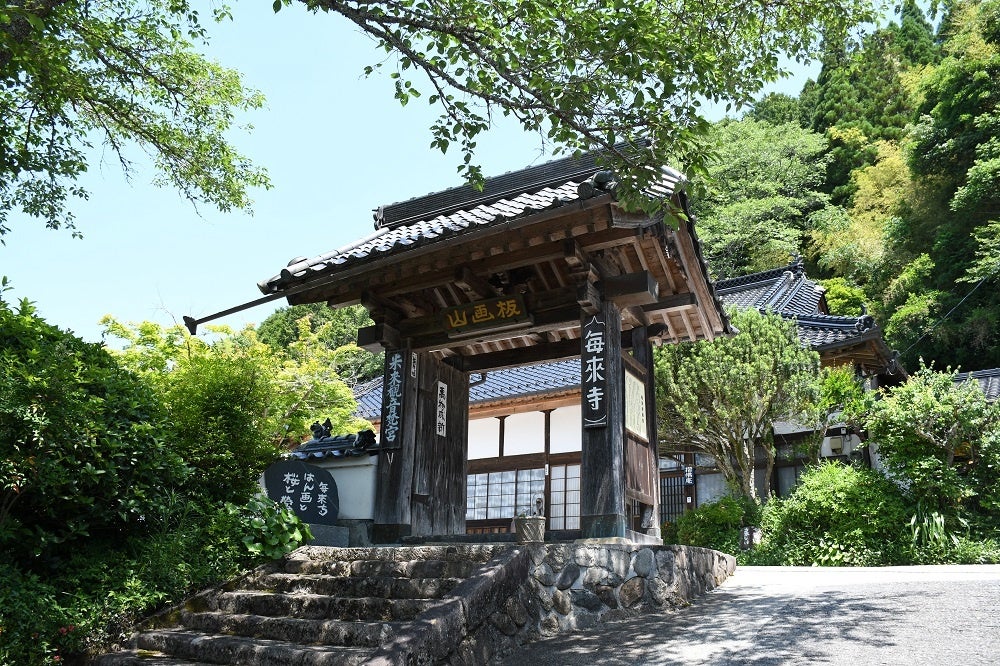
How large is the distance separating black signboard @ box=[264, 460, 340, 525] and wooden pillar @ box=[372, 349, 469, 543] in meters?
0.60

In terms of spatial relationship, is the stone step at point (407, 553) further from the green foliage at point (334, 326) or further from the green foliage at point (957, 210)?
the green foliage at point (334, 326)

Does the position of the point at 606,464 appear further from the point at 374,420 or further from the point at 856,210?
the point at 856,210

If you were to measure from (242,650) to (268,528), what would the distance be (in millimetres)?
2209

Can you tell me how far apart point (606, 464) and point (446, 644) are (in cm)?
312

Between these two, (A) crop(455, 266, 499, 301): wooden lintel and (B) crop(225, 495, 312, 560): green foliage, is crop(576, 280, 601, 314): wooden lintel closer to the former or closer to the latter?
(A) crop(455, 266, 499, 301): wooden lintel

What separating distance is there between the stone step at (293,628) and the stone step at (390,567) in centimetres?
85

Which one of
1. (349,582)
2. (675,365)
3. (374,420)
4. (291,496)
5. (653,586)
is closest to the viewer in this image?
(349,582)

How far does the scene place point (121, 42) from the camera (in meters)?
9.25

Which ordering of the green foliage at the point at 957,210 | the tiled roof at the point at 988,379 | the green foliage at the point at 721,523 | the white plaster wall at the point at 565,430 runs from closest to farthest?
the green foliage at the point at 721,523 → the white plaster wall at the point at 565,430 → the tiled roof at the point at 988,379 → the green foliage at the point at 957,210

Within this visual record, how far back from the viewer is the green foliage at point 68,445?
17.9 feet

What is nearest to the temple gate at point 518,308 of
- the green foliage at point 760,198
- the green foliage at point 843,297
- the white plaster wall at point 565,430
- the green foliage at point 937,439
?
the green foliage at point 937,439

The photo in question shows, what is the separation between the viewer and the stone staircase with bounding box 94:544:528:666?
493cm

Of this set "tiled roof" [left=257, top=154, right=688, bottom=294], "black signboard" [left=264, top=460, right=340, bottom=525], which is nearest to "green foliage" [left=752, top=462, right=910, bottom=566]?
"tiled roof" [left=257, top=154, right=688, bottom=294]

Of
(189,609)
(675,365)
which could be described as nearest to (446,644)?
(189,609)
